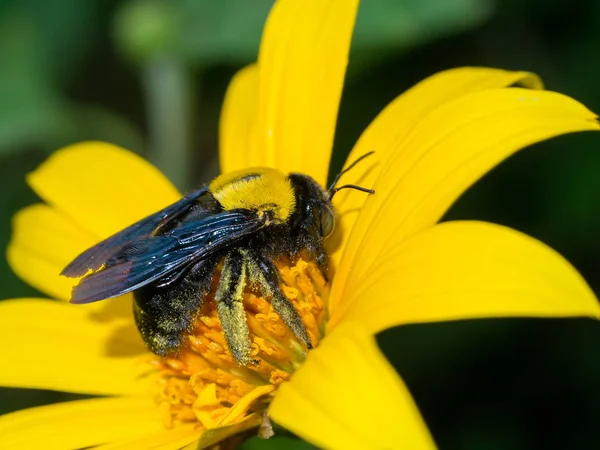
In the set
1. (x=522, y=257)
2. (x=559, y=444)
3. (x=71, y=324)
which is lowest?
(x=559, y=444)

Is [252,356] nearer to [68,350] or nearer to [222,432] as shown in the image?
[222,432]

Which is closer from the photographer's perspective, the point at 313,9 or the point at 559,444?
the point at 313,9

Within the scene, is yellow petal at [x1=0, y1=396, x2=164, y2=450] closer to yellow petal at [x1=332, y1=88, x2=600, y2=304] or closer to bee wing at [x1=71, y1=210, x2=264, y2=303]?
bee wing at [x1=71, y1=210, x2=264, y2=303]

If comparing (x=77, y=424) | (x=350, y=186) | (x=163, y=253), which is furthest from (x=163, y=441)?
(x=350, y=186)

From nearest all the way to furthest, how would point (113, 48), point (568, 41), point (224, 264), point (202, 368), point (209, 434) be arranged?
point (209, 434) < point (224, 264) < point (202, 368) < point (568, 41) < point (113, 48)

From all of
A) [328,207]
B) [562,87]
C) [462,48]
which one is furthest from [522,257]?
[462,48]

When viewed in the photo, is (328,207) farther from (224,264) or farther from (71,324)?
(71,324)
